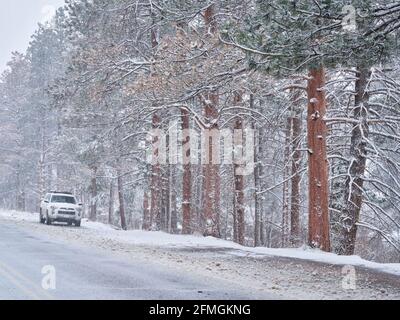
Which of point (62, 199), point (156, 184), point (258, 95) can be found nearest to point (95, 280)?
point (258, 95)

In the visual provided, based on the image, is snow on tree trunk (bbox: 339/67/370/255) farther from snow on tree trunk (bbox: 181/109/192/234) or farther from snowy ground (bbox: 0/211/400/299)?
snow on tree trunk (bbox: 181/109/192/234)

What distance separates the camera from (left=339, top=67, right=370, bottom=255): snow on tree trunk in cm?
1919

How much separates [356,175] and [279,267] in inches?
278

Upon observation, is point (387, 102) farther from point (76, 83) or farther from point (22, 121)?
point (22, 121)

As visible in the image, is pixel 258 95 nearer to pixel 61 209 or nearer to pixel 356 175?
pixel 356 175

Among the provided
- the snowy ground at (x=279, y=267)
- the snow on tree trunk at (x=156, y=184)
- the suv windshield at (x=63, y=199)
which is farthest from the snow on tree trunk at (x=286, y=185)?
the suv windshield at (x=63, y=199)

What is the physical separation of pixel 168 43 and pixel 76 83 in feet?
25.7

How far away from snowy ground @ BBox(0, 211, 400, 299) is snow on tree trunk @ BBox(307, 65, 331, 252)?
642 millimetres

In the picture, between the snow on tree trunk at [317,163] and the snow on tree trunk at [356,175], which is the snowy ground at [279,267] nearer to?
the snow on tree trunk at [317,163]

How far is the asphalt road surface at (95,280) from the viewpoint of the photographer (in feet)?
30.5

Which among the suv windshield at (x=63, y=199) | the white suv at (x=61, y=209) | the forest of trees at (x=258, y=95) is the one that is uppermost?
the forest of trees at (x=258, y=95)

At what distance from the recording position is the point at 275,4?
11.7 m

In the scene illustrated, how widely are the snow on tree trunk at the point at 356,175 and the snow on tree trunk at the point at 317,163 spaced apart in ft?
8.68

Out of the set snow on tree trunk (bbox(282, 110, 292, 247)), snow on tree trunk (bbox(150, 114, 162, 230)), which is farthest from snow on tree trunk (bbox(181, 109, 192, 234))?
snow on tree trunk (bbox(282, 110, 292, 247))
